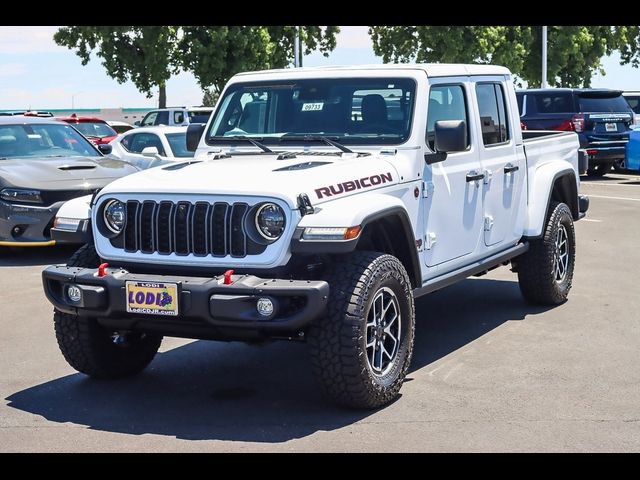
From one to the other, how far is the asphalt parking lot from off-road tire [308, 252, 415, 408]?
155 mm

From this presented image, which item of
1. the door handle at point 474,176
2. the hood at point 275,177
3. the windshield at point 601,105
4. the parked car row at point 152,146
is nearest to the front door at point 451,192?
the door handle at point 474,176

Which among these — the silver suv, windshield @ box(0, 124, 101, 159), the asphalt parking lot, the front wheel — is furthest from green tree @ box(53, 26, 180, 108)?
the asphalt parking lot

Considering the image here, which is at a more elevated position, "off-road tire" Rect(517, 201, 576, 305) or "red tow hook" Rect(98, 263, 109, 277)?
"red tow hook" Rect(98, 263, 109, 277)

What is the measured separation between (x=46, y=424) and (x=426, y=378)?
7.64 feet

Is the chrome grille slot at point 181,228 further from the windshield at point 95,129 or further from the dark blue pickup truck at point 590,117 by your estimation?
the windshield at point 95,129

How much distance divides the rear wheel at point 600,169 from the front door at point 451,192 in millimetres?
14493

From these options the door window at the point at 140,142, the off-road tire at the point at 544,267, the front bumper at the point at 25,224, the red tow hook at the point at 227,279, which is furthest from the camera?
the door window at the point at 140,142

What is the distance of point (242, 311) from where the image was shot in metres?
5.27

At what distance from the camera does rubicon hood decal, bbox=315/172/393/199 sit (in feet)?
18.5

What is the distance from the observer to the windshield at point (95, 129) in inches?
951

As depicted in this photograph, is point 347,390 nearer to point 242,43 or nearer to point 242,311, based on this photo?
point 242,311

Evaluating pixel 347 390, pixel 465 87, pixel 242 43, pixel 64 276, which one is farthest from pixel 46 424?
pixel 242 43

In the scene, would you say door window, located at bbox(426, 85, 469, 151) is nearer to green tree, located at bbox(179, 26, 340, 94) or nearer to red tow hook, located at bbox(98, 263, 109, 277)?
red tow hook, located at bbox(98, 263, 109, 277)

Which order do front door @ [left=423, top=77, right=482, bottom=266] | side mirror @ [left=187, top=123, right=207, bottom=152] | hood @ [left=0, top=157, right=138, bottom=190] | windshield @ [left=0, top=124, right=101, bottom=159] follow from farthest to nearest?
1. windshield @ [left=0, top=124, right=101, bottom=159]
2. hood @ [left=0, top=157, right=138, bottom=190]
3. side mirror @ [left=187, top=123, right=207, bottom=152]
4. front door @ [left=423, top=77, right=482, bottom=266]
